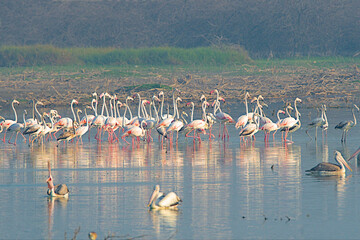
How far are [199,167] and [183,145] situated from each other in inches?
145

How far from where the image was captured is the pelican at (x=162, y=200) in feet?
34.5

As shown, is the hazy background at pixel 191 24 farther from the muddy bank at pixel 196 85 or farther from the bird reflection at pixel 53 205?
the bird reflection at pixel 53 205

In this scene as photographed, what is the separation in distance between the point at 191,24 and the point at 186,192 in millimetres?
40466

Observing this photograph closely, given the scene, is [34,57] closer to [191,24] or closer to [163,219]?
[191,24]

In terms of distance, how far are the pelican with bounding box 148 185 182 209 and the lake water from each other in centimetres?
9

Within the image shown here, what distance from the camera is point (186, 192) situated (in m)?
11.8

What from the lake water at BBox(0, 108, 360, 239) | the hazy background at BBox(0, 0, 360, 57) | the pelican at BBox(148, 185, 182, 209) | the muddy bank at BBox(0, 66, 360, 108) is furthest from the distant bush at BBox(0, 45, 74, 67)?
the pelican at BBox(148, 185, 182, 209)

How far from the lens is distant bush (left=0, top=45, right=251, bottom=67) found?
3931 cm

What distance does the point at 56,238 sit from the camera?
933 cm

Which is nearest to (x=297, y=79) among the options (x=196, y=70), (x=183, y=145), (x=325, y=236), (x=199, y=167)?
(x=196, y=70)

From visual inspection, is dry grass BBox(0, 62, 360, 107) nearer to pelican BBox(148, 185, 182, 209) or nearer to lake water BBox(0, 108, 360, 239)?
lake water BBox(0, 108, 360, 239)

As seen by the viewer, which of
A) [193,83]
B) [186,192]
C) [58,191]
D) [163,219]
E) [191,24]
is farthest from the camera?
[191,24]

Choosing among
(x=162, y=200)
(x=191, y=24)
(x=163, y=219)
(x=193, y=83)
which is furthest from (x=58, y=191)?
(x=191, y=24)

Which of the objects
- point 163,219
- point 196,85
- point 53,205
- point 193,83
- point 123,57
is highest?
point 123,57
